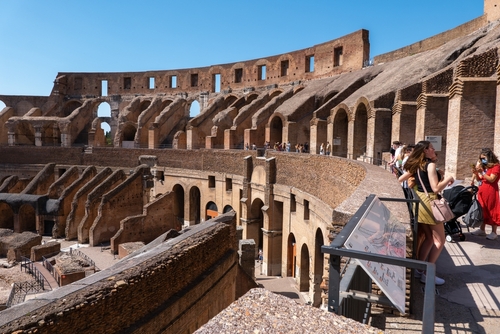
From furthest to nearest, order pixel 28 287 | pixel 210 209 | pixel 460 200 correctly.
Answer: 1. pixel 210 209
2. pixel 28 287
3. pixel 460 200

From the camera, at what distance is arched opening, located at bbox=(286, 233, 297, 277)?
16631 millimetres

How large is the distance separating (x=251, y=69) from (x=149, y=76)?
35.8 ft

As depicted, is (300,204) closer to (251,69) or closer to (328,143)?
(328,143)

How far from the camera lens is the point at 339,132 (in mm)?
19672

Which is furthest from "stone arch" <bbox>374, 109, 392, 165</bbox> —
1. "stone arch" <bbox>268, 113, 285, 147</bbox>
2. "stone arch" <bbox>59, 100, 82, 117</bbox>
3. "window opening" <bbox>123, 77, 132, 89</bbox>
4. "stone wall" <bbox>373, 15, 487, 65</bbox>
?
"stone arch" <bbox>59, 100, 82, 117</bbox>

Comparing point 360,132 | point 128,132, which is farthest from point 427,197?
point 128,132

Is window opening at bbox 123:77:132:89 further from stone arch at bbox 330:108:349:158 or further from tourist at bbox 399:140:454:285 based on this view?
tourist at bbox 399:140:454:285

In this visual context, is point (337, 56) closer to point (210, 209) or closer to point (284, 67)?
point (284, 67)

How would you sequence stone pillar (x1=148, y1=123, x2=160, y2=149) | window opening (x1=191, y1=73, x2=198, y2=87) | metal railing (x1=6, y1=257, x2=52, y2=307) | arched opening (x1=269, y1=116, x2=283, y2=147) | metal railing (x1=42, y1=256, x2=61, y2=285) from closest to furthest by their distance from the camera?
metal railing (x1=6, y1=257, x2=52, y2=307) → metal railing (x1=42, y1=256, x2=61, y2=285) → arched opening (x1=269, y1=116, x2=283, y2=147) → stone pillar (x1=148, y1=123, x2=160, y2=149) → window opening (x1=191, y1=73, x2=198, y2=87)

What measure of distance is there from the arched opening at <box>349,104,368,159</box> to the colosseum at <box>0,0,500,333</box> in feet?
0.23

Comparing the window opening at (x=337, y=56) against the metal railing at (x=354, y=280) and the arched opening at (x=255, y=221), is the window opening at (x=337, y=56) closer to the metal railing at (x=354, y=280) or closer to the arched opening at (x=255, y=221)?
the arched opening at (x=255, y=221)

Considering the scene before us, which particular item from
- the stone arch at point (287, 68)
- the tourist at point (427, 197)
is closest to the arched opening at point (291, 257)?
the tourist at point (427, 197)

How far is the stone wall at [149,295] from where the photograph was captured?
4859 mm

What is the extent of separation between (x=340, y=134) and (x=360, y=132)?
6.36 feet
